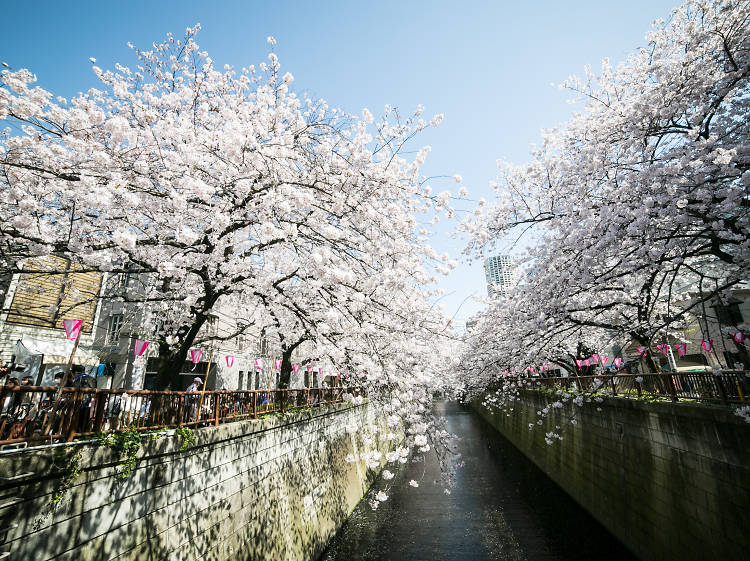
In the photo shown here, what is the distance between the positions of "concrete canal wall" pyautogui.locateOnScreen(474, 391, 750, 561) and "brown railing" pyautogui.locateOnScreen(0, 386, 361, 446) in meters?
11.9


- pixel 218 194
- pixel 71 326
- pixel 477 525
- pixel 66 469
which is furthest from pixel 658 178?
pixel 477 525

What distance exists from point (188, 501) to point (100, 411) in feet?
9.58

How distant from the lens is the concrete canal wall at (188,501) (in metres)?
4.59

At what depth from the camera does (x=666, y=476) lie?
967 cm

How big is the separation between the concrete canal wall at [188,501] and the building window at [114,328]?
1431 centimetres

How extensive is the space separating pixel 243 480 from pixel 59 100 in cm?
999

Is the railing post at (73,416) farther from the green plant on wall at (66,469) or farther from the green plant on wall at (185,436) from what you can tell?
the green plant on wall at (185,436)

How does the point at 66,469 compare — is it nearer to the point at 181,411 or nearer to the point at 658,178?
the point at 181,411

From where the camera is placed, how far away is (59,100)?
724cm

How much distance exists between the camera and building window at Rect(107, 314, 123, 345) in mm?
19777

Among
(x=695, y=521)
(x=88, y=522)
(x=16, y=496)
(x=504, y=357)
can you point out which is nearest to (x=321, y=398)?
(x=504, y=357)

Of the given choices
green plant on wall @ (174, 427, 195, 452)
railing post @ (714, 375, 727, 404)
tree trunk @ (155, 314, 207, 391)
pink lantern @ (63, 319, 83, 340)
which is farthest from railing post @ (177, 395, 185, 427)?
railing post @ (714, 375, 727, 404)

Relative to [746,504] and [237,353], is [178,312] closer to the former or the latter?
[237,353]

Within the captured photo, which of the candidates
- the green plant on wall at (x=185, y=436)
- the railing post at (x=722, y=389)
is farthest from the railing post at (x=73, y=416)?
the railing post at (x=722, y=389)
